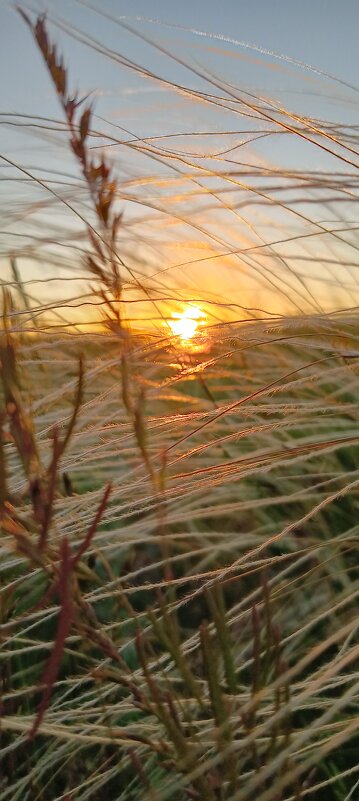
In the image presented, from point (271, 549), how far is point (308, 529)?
0.06 m

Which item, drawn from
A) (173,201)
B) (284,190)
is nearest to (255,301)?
(173,201)

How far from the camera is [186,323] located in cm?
103

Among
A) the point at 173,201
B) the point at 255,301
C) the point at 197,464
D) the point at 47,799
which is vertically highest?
the point at 173,201

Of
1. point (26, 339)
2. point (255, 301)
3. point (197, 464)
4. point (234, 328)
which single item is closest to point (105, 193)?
point (234, 328)

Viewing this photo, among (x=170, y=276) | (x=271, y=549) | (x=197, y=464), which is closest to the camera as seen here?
(x=197, y=464)

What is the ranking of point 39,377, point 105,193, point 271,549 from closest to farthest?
point 105,193 < point 271,549 < point 39,377

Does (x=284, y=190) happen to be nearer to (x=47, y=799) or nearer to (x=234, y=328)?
(x=234, y=328)

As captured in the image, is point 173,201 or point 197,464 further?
point 173,201

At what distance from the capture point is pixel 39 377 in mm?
1554

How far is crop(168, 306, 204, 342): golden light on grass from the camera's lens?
3.00 feet

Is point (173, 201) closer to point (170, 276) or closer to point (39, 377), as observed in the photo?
point (170, 276)

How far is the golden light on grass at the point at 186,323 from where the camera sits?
915mm

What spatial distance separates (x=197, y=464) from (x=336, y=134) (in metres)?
Answer: 0.47

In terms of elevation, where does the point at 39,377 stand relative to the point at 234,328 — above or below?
above
